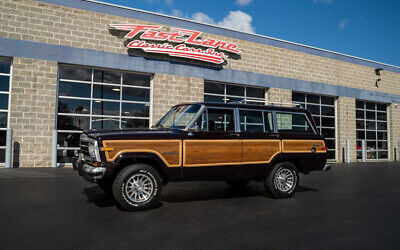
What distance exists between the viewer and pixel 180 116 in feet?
21.2

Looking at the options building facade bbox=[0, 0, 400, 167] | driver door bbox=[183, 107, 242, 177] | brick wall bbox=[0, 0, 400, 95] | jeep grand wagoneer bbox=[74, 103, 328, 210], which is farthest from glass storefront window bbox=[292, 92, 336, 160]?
driver door bbox=[183, 107, 242, 177]

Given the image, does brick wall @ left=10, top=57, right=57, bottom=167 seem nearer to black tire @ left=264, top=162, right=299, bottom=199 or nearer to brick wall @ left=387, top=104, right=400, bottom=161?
black tire @ left=264, top=162, right=299, bottom=199

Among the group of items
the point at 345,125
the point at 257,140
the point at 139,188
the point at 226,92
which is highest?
the point at 226,92

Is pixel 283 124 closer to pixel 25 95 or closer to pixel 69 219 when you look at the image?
pixel 69 219

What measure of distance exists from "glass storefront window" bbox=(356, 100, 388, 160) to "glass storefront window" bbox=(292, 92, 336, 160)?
2.28m

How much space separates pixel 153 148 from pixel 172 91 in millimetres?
9424

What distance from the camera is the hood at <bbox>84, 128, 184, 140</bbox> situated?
541cm

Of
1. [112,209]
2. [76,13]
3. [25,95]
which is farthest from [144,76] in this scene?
[112,209]

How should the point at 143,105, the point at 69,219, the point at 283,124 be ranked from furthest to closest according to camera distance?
the point at 143,105 < the point at 283,124 < the point at 69,219

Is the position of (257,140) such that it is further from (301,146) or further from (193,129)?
(193,129)

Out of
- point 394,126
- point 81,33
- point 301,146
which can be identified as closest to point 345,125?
point 394,126

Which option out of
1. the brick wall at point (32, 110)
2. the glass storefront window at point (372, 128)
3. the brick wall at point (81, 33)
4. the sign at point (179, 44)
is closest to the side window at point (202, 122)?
the brick wall at point (32, 110)

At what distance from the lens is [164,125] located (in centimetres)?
662

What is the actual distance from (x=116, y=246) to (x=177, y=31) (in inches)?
495
